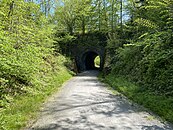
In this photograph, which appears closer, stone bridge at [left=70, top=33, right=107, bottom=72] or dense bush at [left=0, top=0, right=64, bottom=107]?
dense bush at [left=0, top=0, right=64, bottom=107]

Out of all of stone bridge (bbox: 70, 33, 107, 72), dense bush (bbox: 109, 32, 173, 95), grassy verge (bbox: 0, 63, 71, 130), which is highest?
stone bridge (bbox: 70, 33, 107, 72)

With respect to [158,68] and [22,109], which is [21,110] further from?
[158,68]

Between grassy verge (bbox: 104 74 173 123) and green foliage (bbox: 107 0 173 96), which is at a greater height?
green foliage (bbox: 107 0 173 96)

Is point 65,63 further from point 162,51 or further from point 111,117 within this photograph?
point 111,117

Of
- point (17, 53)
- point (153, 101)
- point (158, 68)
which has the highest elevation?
point (17, 53)

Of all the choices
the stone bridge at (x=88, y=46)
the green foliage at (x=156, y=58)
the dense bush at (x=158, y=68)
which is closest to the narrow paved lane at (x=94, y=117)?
the dense bush at (x=158, y=68)

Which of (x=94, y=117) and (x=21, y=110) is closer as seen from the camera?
(x=94, y=117)

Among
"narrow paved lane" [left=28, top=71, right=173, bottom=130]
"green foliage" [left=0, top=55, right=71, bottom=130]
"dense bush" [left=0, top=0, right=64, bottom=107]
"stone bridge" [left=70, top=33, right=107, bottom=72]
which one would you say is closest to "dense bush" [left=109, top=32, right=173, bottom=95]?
"narrow paved lane" [left=28, top=71, right=173, bottom=130]

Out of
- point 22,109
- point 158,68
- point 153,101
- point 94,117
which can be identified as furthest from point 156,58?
point 22,109

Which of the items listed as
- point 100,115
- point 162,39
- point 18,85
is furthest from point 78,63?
point 100,115

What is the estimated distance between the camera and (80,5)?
33688mm

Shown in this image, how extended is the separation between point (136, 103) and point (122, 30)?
57.9 feet

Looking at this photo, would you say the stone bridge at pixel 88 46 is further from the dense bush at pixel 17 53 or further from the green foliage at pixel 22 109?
the dense bush at pixel 17 53

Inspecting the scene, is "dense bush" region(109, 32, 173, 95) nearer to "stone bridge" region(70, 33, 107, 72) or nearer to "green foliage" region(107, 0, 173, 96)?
"green foliage" region(107, 0, 173, 96)
